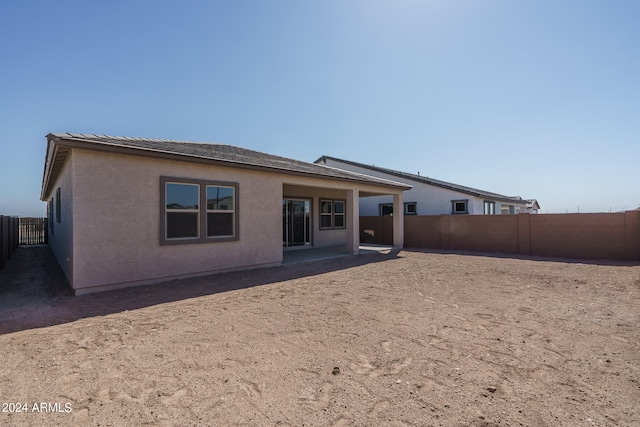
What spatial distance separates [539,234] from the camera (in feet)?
44.0

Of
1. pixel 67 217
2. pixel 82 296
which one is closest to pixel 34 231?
pixel 67 217

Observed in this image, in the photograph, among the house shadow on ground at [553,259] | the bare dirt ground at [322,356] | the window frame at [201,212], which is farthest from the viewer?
the house shadow on ground at [553,259]

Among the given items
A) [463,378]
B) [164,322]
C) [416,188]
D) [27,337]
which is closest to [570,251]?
[416,188]

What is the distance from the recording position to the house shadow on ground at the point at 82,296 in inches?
210

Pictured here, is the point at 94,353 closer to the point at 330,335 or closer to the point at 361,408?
the point at 330,335

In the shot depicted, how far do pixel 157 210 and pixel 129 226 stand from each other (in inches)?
27.8

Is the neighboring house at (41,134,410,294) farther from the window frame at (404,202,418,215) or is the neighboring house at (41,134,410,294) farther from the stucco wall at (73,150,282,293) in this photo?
the window frame at (404,202,418,215)

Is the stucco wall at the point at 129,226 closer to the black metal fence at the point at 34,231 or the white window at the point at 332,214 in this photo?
the white window at the point at 332,214

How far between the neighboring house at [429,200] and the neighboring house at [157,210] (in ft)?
30.5

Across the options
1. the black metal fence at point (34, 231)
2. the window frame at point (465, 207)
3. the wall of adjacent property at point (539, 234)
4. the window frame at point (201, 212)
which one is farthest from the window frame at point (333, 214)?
the black metal fence at point (34, 231)

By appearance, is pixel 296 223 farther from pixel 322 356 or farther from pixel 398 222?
pixel 322 356

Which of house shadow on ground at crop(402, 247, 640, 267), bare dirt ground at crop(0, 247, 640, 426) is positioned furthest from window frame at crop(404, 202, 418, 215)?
bare dirt ground at crop(0, 247, 640, 426)

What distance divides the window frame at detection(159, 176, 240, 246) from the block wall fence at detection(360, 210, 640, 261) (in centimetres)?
1143

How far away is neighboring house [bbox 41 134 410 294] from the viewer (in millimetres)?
6527
